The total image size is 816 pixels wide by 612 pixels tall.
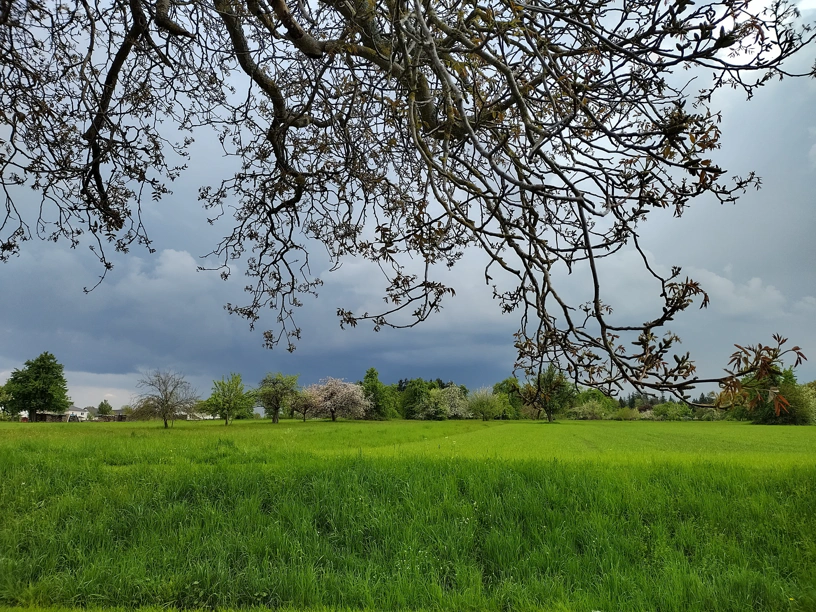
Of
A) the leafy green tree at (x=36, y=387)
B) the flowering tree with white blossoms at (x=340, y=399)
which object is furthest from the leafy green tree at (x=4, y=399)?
the flowering tree with white blossoms at (x=340, y=399)

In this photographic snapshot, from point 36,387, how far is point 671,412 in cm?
8629

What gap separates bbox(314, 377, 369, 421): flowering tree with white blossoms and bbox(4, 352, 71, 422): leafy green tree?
3503cm

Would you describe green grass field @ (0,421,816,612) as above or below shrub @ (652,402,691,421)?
above

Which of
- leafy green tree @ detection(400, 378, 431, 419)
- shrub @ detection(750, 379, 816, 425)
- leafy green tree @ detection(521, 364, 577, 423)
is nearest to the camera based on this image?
leafy green tree @ detection(521, 364, 577, 423)

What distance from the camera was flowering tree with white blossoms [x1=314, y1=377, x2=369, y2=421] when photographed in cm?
5469

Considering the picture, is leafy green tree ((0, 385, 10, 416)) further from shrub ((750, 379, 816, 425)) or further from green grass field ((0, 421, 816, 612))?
shrub ((750, 379, 816, 425))

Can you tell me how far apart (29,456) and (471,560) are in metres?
10.5

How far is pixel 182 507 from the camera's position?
21.7 feet

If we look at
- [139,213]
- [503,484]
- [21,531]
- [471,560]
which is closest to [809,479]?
[503,484]

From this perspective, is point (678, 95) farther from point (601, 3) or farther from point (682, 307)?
point (682, 307)

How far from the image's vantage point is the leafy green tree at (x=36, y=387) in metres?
57.4

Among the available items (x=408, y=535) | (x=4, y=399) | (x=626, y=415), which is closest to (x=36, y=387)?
(x=4, y=399)

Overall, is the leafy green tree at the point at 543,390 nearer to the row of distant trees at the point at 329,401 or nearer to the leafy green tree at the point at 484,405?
the row of distant trees at the point at 329,401

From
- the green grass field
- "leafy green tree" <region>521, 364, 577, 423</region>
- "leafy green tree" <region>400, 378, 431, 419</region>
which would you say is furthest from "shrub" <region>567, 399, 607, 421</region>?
"leafy green tree" <region>521, 364, 577, 423</region>
